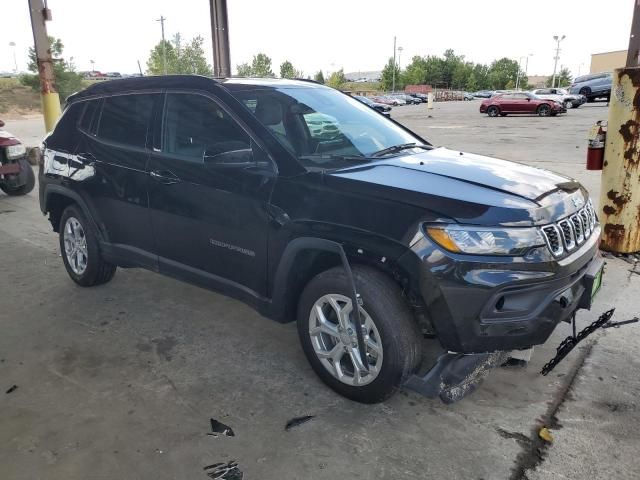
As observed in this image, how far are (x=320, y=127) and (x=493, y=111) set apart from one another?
95.2 feet

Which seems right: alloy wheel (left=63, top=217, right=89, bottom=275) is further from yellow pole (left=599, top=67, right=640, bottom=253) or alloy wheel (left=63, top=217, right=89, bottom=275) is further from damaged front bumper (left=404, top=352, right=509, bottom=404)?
yellow pole (left=599, top=67, right=640, bottom=253)

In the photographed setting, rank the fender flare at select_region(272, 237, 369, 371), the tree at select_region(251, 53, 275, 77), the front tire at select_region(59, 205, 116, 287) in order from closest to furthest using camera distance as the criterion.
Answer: the fender flare at select_region(272, 237, 369, 371), the front tire at select_region(59, 205, 116, 287), the tree at select_region(251, 53, 275, 77)

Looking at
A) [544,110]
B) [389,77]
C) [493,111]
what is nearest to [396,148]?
[544,110]

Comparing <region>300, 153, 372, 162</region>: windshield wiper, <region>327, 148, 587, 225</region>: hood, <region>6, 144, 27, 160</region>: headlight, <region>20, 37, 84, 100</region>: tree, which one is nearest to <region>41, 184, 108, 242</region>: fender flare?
<region>300, 153, 372, 162</region>: windshield wiper

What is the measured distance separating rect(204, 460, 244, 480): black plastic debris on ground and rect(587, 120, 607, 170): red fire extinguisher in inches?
182

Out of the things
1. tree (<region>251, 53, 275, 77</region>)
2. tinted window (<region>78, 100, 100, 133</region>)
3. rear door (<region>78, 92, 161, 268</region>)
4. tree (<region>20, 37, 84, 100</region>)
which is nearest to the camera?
rear door (<region>78, 92, 161, 268</region>)

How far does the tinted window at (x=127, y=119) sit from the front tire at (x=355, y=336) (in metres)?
1.85

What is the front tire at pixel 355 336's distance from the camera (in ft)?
8.82

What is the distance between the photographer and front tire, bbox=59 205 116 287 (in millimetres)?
4461

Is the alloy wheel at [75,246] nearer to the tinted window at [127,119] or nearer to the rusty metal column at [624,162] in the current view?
the tinted window at [127,119]

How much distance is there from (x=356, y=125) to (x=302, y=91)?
0.49m

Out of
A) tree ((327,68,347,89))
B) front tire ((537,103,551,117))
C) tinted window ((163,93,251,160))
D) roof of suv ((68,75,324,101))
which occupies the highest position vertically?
tree ((327,68,347,89))

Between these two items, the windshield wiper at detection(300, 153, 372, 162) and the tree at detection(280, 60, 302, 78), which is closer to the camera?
the windshield wiper at detection(300, 153, 372, 162)

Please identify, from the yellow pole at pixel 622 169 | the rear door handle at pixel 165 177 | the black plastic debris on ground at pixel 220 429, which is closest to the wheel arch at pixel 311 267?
the black plastic debris on ground at pixel 220 429
